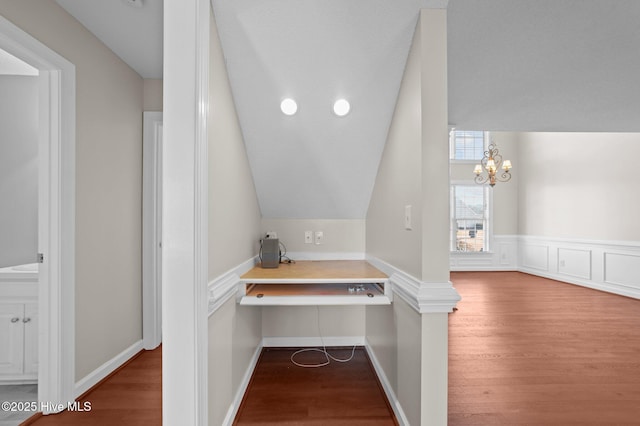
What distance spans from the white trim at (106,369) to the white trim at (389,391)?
6.57 feet

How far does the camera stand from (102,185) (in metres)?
2.25

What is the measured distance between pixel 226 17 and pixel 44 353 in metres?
2.23

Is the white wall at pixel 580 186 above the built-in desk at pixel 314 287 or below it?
above

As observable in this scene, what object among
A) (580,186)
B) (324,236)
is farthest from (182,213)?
(580,186)

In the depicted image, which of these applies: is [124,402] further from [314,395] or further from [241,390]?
[314,395]

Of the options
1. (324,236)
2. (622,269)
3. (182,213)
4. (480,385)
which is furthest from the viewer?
(622,269)

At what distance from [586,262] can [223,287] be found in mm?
6434

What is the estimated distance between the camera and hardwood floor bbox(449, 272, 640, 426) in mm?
1890

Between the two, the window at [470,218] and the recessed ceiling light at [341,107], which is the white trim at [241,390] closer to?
the recessed ceiling light at [341,107]

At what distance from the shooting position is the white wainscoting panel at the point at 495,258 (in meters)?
6.90

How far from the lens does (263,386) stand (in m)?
2.12

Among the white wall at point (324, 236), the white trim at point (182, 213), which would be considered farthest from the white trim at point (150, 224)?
the white trim at point (182, 213)

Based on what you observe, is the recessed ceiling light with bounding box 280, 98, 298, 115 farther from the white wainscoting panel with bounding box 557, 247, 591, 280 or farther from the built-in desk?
the white wainscoting panel with bounding box 557, 247, 591, 280

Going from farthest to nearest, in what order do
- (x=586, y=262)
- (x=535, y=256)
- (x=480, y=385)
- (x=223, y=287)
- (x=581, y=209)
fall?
(x=535, y=256) → (x=581, y=209) → (x=586, y=262) → (x=480, y=385) → (x=223, y=287)
